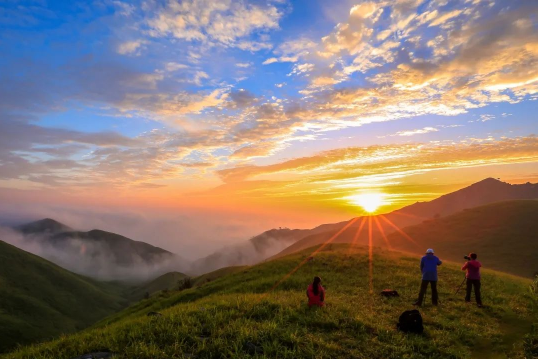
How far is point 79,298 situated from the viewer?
5276 inches

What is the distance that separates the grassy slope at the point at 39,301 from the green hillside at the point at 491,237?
11771 centimetres

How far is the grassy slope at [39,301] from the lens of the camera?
290 feet

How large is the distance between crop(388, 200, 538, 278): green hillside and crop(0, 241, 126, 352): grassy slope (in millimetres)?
117709

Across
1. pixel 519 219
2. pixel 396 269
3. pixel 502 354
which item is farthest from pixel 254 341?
pixel 519 219

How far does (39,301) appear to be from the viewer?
112 metres

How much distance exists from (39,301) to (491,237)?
156 m

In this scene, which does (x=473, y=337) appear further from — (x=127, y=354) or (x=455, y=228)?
(x=455, y=228)

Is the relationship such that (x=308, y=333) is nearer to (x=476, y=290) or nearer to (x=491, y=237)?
(x=476, y=290)

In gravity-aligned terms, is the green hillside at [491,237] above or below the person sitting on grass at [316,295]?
below

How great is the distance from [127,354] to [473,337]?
14600 millimetres

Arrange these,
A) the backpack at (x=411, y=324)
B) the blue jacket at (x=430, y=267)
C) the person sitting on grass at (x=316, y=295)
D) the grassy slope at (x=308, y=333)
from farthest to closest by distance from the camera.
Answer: the blue jacket at (x=430, y=267) < the person sitting on grass at (x=316, y=295) < the backpack at (x=411, y=324) < the grassy slope at (x=308, y=333)

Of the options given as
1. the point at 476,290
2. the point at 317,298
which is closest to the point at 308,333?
the point at 317,298

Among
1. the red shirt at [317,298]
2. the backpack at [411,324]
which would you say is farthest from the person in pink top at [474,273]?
the red shirt at [317,298]

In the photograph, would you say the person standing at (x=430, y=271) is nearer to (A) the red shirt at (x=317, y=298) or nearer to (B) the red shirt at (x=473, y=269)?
(B) the red shirt at (x=473, y=269)
